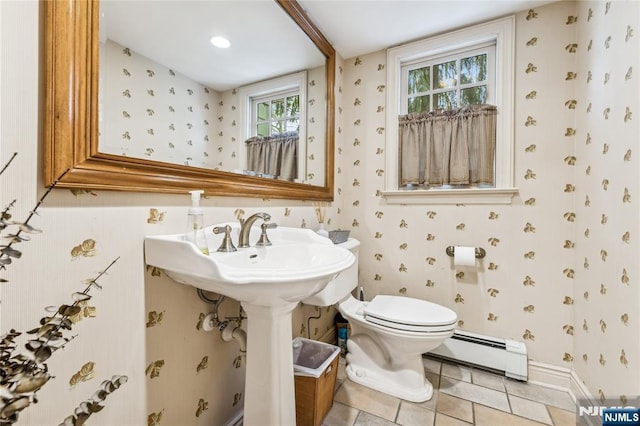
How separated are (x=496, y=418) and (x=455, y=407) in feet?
0.58

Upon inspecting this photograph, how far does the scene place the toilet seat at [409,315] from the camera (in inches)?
53.9

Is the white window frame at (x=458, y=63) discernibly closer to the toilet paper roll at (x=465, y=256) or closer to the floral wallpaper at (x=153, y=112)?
the toilet paper roll at (x=465, y=256)

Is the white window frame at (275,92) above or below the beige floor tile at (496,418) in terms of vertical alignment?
above

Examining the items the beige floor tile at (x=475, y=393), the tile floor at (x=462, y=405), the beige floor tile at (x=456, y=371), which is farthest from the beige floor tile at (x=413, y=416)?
the beige floor tile at (x=456, y=371)

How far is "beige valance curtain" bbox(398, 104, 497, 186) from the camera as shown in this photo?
5.64ft

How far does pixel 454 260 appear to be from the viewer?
175 centimetres

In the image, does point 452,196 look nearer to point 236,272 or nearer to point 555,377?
point 555,377

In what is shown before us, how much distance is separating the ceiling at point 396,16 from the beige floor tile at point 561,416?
7.11 feet

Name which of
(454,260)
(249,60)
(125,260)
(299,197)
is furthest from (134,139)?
(454,260)

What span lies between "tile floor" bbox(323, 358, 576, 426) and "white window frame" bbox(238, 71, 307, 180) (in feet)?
4.15

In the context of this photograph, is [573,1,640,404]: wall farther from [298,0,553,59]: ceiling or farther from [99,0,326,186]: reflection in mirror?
A: [99,0,326,186]: reflection in mirror

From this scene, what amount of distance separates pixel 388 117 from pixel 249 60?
107 centimetres

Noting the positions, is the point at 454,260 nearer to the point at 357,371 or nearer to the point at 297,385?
the point at 357,371

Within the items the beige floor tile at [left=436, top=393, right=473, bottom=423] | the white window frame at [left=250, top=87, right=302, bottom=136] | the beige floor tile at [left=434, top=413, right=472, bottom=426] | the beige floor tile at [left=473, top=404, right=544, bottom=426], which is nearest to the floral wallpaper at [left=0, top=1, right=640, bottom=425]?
the white window frame at [left=250, top=87, right=302, bottom=136]
